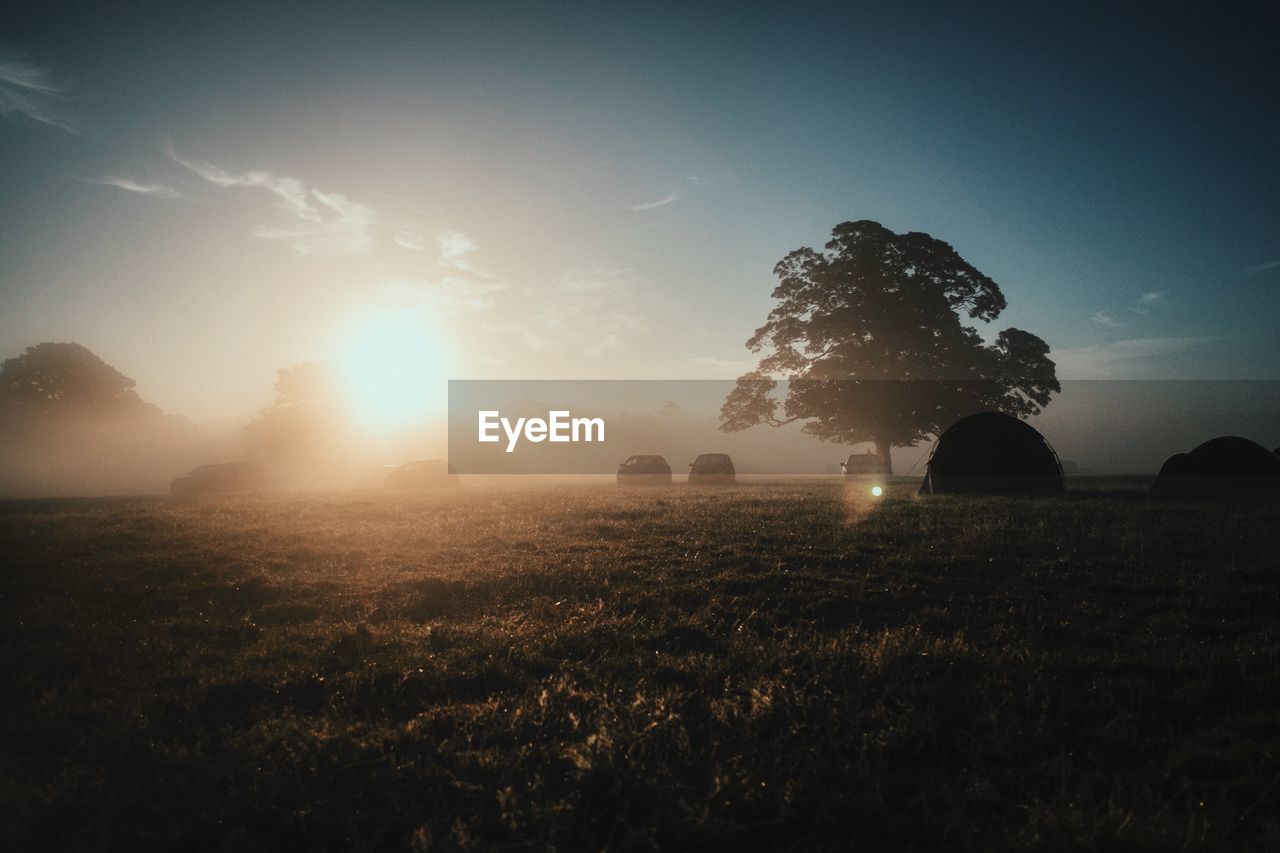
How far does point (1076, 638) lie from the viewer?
6.48 m

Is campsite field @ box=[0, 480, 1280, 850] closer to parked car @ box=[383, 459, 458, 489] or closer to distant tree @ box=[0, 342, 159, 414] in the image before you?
parked car @ box=[383, 459, 458, 489]

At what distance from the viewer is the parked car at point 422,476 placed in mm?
35125

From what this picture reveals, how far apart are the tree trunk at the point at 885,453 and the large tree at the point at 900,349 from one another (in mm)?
644

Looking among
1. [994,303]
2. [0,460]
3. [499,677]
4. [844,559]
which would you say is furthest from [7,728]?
[0,460]

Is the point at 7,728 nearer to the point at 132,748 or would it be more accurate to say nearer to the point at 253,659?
the point at 132,748

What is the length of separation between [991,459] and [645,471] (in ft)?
62.6

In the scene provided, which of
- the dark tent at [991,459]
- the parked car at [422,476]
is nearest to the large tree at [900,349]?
the dark tent at [991,459]

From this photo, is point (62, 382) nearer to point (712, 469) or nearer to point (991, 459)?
point (712, 469)

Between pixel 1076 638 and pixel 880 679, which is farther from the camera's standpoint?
pixel 1076 638

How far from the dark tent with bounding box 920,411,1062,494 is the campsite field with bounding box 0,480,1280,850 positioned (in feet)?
33.6

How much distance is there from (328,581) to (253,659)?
3212 mm

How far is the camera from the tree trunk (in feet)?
115

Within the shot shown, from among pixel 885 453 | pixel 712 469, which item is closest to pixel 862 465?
pixel 885 453

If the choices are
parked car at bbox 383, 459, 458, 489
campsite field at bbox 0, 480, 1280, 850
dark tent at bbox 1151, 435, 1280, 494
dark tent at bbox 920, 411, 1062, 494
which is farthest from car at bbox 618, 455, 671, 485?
campsite field at bbox 0, 480, 1280, 850
